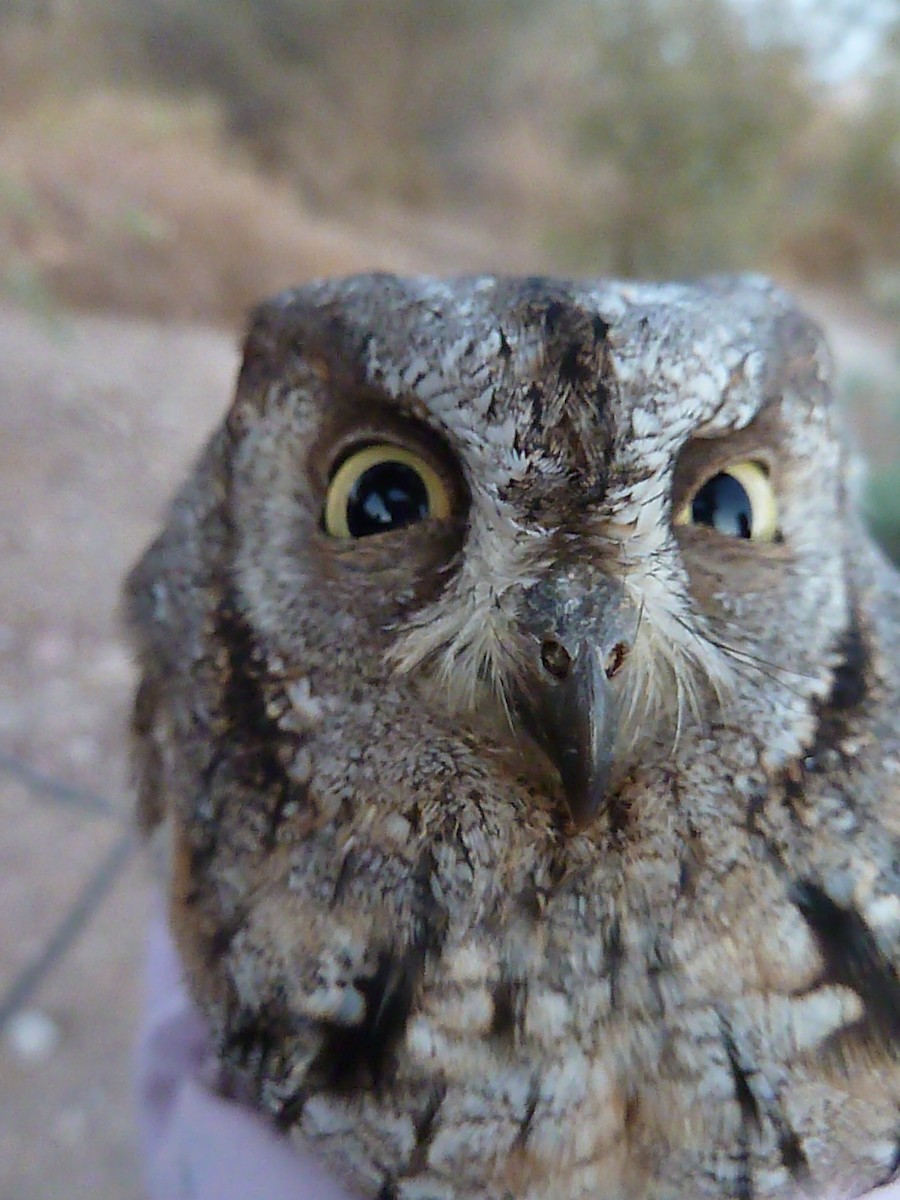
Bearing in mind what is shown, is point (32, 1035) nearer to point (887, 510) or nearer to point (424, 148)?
point (887, 510)

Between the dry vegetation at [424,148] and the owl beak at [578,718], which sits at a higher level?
the dry vegetation at [424,148]

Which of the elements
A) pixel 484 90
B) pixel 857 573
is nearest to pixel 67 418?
pixel 857 573

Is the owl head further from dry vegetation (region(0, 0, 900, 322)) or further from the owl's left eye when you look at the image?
dry vegetation (region(0, 0, 900, 322))

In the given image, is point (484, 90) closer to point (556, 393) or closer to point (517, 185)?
point (517, 185)

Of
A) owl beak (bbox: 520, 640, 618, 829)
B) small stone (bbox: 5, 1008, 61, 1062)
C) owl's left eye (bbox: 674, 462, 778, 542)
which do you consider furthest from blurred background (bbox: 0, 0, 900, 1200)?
owl beak (bbox: 520, 640, 618, 829)

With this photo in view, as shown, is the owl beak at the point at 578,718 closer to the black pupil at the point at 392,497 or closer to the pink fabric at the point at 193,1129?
the black pupil at the point at 392,497

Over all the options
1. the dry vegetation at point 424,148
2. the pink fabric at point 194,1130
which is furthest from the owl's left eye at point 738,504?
the dry vegetation at point 424,148

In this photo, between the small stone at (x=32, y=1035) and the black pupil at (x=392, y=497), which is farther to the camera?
the small stone at (x=32, y=1035)
